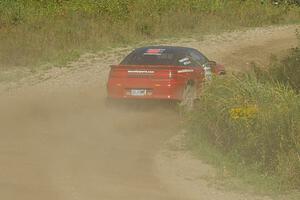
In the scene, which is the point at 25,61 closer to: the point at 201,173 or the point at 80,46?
the point at 80,46

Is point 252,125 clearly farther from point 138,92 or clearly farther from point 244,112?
point 138,92

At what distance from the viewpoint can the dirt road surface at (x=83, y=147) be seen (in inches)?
331

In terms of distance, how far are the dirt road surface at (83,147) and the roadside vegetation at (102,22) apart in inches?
112

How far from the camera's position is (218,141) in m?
10.8

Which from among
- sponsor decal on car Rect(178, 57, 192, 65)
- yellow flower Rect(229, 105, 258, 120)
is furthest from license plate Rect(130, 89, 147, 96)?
yellow flower Rect(229, 105, 258, 120)

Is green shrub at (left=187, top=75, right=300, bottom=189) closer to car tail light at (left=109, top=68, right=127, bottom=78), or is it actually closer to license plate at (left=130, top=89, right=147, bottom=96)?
license plate at (left=130, top=89, right=147, bottom=96)

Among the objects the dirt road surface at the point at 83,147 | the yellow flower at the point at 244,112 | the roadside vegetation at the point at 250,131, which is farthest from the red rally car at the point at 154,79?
the yellow flower at the point at 244,112

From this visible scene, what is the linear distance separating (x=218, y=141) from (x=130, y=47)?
1410 cm

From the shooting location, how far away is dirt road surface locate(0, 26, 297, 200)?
8.41 metres

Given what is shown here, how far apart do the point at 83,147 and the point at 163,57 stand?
4671 mm

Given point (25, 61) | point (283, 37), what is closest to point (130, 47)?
point (25, 61)

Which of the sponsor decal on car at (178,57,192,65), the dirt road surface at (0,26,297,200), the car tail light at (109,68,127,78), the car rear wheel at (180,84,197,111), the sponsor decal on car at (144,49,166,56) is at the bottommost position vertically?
the dirt road surface at (0,26,297,200)

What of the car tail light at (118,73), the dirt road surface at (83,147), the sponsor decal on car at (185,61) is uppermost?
the sponsor decal on car at (185,61)

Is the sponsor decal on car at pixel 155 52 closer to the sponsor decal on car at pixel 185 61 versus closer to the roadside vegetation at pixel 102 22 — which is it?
the sponsor decal on car at pixel 185 61
